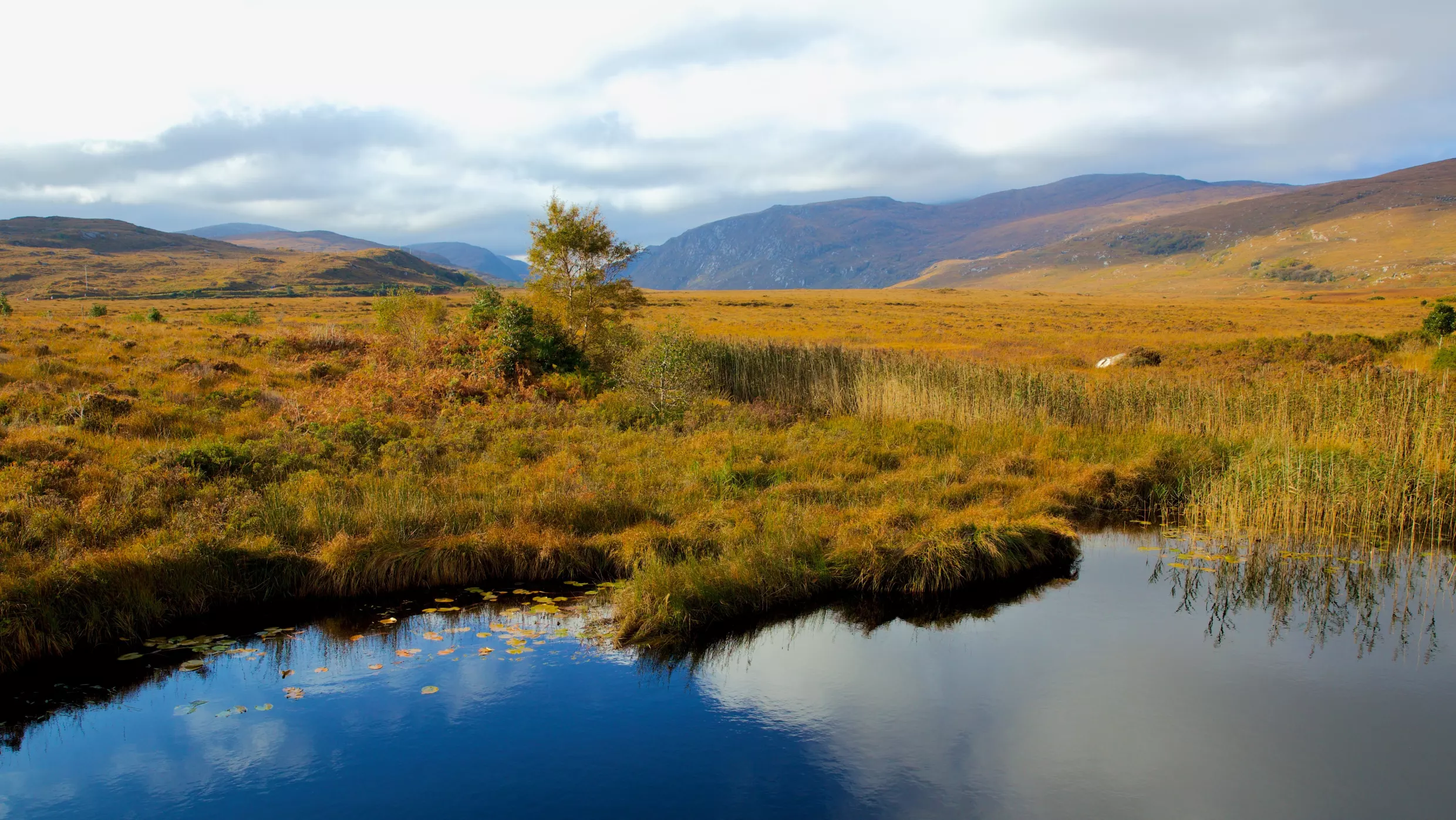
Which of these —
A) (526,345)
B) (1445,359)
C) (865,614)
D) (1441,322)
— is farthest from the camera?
(1441,322)

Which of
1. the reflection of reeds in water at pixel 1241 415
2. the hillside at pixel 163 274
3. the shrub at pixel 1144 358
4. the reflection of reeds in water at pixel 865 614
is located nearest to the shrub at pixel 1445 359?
the reflection of reeds in water at pixel 1241 415

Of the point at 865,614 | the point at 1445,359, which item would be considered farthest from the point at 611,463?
the point at 1445,359

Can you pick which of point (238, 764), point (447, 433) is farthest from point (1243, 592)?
point (447, 433)

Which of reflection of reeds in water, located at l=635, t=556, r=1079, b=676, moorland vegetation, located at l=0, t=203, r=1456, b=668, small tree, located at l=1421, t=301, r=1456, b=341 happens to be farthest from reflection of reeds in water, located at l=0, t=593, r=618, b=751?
small tree, located at l=1421, t=301, r=1456, b=341

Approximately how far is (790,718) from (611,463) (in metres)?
7.62

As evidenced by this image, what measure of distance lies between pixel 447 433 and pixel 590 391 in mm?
5278

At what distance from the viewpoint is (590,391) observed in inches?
808

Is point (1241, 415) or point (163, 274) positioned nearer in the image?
point (1241, 415)

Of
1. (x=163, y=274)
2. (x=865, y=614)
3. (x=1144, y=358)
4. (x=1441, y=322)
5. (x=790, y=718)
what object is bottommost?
(x=790, y=718)

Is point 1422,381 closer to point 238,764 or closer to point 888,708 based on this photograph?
point 888,708

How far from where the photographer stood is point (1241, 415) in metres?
17.1

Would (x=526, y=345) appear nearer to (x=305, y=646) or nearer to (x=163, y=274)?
(x=305, y=646)

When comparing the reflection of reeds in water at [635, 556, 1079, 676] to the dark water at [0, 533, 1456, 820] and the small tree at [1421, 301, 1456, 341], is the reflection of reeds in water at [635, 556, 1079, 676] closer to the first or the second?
the dark water at [0, 533, 1456, 820]

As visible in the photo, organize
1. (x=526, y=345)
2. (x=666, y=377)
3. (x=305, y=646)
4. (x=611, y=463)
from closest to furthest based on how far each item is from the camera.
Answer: (x=305, y=646), (x=611, y=463), (x=666, y=377), (x=526, y=345)
